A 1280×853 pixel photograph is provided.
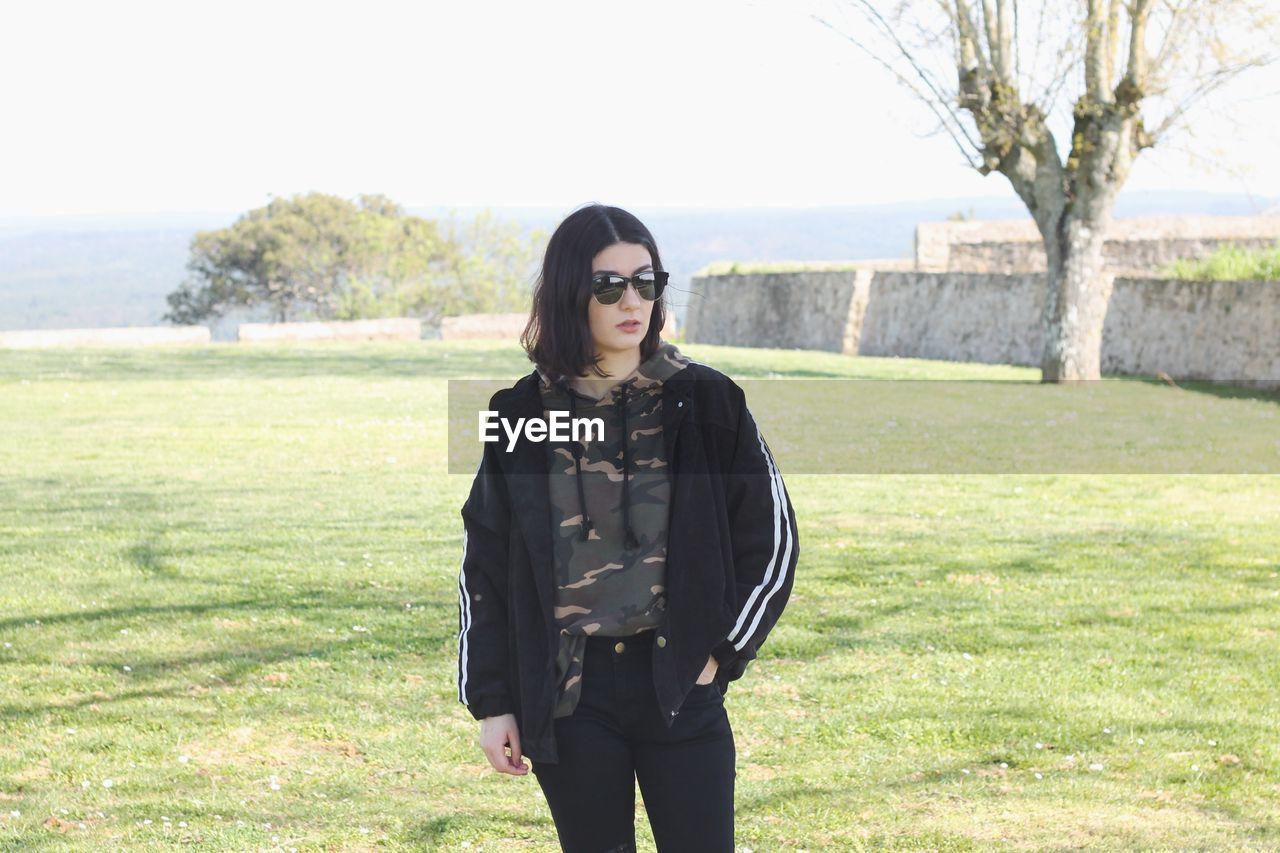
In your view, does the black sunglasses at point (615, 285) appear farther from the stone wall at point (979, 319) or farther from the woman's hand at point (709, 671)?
the stone wall at point (979, 319)

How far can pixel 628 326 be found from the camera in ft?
9.21

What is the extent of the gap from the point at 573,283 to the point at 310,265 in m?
66.1

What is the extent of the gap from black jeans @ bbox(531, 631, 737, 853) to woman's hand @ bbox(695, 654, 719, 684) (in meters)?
0.02

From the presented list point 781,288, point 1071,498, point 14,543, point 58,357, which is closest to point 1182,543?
point 1071,498

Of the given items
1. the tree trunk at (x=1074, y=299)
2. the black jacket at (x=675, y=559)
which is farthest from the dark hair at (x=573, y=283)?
the tree trunk at (x=1074, y=299)

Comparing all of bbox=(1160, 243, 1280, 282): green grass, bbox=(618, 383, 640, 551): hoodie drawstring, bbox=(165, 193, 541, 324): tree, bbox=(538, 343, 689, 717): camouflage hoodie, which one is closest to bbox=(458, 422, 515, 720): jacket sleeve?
bbox=(538, 343, 689, 717): camouflage hoodie

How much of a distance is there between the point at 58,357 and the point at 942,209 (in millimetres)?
155696

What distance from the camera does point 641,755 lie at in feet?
9.09

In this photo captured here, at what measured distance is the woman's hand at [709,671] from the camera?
2.76 m

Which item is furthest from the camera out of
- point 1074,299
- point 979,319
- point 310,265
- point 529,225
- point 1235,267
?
point 529,225

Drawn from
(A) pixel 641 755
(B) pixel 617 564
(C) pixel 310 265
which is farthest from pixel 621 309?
(C) pixel 310 265

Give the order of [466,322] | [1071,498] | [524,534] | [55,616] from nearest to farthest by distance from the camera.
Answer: [524,534], [55,616], [1071,498], [466,322]

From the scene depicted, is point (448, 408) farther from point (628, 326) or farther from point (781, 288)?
point (781, 288)

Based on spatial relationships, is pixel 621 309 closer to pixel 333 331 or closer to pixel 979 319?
pixel 979 319
